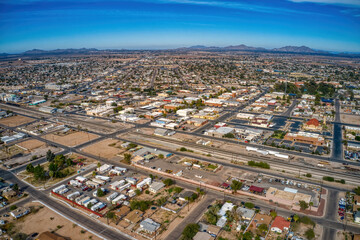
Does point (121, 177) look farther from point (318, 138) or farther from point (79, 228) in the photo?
point (318, 138)

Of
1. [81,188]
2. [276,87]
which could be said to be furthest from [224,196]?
[276,87]

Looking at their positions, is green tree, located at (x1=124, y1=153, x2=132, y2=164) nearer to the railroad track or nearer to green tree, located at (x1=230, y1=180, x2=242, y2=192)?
the railroad track

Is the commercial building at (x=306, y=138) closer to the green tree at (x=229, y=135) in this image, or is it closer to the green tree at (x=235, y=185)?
the green tree at (x=229, y=135)

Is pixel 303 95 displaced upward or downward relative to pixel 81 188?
upward

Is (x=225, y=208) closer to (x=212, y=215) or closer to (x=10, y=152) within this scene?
(x=212, y=215)

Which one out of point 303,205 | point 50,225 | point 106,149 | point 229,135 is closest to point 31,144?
point 106,149

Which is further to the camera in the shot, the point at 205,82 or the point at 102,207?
the point at 205,82

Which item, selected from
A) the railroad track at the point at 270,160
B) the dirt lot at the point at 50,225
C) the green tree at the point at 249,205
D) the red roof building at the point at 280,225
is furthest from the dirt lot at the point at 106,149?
the red roof building at the point at 280,225
